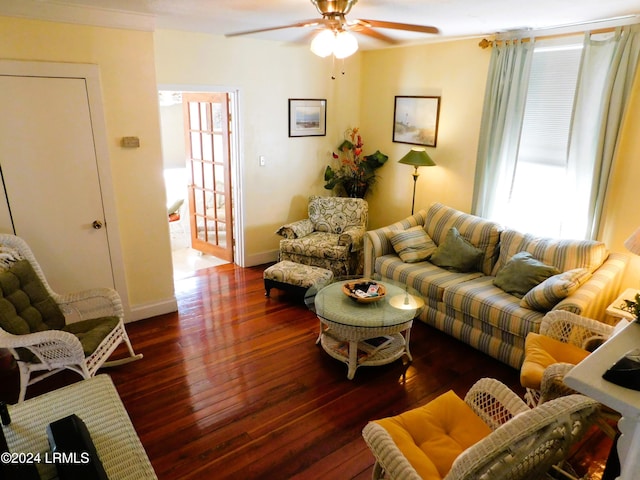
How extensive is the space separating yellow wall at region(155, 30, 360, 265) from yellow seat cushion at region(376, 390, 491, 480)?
350 cm

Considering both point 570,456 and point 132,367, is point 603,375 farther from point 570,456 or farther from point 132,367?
point 132,367

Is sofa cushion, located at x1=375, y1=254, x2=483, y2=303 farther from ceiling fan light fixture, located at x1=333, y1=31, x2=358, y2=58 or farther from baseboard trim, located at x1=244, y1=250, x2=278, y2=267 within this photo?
ceiling fan light fixture, located at x1=333, y1=31, x2=358, y2=58

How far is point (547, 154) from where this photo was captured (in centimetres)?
375

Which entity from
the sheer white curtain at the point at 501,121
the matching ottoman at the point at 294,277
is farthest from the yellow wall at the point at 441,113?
the matching ottoman at the point at 294,277

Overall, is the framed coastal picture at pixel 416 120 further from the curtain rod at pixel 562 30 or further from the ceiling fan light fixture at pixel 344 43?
the ceiling fan light fixture at pixel 344 43

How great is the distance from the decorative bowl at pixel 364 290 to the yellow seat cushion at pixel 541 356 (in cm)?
105

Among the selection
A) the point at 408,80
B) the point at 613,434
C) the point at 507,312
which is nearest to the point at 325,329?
the point at 507,312

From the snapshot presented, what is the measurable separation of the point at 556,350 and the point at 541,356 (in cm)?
14

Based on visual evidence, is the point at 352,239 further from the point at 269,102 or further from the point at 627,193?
the point at 627,193

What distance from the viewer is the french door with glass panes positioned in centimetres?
484

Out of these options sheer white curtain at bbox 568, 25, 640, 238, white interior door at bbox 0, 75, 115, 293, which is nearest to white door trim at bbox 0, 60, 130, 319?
white interior door at bbox 0, 75, 115, 293

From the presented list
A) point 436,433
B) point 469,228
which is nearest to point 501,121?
point 469,228

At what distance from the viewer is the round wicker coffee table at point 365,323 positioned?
9.63 feet

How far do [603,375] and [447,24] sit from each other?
3.05 m
